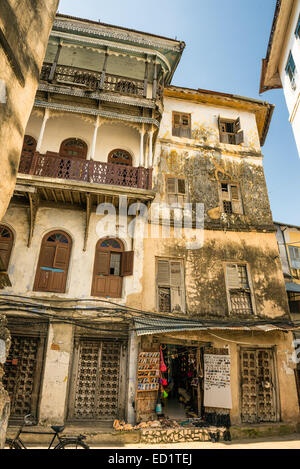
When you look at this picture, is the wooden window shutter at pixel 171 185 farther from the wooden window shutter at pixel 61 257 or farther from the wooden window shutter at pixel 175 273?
the wooden window shutter at pixel 61 257

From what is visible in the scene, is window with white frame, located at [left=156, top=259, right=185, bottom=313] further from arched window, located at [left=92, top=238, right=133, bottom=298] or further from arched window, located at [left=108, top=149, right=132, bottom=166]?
arched window, located at [left=108, top=149, right=132, bottom=166]

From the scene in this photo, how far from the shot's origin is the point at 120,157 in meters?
12.9

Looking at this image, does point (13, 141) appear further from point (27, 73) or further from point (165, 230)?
point (165, 230)

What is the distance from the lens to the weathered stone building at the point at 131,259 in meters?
9.53

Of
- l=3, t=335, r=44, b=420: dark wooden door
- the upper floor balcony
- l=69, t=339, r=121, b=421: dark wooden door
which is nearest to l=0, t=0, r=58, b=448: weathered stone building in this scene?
l=3, t=335, r=44, b=420: dark wooden door

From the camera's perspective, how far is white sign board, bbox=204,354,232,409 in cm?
984

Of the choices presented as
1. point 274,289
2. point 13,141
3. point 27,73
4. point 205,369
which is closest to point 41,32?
point 27,73

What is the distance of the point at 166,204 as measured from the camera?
12711mm

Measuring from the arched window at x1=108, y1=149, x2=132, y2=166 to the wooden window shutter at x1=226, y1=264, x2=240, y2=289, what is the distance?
638 cm

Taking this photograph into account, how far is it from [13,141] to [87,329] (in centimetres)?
744

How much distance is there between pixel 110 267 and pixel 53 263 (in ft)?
6.87

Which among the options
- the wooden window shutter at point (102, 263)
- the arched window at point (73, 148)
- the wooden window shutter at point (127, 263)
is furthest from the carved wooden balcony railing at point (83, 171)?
the wooden window shutter at point (102, 263)

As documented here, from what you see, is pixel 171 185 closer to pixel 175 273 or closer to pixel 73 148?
pixel 175 273

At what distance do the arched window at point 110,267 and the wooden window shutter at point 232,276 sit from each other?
4.33m
